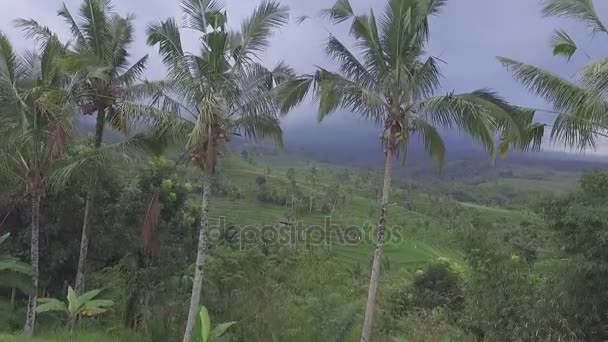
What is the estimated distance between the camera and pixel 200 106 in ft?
37.3

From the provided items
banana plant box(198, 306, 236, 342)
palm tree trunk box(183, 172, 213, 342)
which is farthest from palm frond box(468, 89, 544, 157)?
banana plant box(198, 306, 236, 342)

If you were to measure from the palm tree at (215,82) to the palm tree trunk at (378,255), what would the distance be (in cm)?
275

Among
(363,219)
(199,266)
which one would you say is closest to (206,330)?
(199,266)

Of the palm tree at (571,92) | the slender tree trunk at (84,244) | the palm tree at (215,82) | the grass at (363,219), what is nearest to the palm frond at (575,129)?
the palm tree at (571,92)

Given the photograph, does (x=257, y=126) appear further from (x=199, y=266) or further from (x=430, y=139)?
(x=430, y=139)

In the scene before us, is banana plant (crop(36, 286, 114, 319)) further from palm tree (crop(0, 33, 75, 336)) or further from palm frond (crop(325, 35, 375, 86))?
palm frond (crop(325, 35, 375, 86))

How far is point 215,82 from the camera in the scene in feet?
38.8

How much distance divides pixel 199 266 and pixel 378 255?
367 cm

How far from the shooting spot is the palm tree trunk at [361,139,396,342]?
10641mm

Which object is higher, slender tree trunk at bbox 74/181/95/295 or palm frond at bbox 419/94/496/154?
palm frond at bbox 419/94/496/154

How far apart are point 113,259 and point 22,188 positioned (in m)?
3.94

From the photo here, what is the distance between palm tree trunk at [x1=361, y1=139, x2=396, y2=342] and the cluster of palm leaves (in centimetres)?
2

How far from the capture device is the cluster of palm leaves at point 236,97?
1080cm

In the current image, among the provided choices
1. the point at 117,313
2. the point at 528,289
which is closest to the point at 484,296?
the point at 528,289
